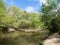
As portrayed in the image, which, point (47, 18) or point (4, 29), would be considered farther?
point (4, 29)

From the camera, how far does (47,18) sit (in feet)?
148

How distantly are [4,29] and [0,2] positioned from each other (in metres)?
19.7

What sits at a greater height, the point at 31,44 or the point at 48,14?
the point at 48,14

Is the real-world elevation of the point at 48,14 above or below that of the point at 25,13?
below

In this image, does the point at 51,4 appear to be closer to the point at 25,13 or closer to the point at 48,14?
the point at 48,14

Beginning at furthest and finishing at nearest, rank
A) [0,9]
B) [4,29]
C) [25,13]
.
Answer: [25,13] < [4,29] < [0,9]

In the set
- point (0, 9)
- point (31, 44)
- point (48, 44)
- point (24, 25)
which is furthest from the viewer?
point (24, 25)

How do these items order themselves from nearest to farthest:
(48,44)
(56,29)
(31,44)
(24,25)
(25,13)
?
(48,44) < (31,44) < (56,29) < (24,25) < (25,13)

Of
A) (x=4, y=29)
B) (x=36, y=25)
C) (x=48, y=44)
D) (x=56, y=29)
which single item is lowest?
(x=48, y=44)

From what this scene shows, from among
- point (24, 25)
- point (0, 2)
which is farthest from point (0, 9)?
point (24, 25)

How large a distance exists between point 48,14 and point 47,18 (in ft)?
3.70

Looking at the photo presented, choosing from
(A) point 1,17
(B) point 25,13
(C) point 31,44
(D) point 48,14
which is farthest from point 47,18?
(B) point 25,13

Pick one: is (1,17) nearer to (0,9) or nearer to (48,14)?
(0,9)

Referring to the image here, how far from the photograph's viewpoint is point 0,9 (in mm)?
38812
